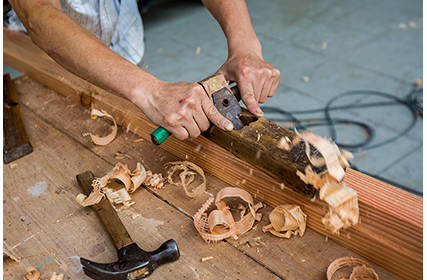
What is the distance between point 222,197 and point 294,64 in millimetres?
2872

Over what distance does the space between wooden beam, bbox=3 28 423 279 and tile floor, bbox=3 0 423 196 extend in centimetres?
150

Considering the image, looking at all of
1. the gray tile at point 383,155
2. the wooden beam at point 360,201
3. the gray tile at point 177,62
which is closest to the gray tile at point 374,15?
the gray tile at point 177,62

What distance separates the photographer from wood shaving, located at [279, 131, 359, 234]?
2.72 ft

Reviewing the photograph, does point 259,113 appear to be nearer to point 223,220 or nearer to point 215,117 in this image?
point 215,117

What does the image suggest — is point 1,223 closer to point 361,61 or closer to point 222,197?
point 222,197

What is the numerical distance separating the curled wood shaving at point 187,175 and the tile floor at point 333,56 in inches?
63.7

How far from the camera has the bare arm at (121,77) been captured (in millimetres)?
1023

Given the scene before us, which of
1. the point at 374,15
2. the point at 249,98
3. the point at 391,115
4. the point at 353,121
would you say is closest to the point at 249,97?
the point at 249,98

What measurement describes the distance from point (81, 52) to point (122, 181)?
1.37ft

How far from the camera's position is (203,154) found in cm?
113

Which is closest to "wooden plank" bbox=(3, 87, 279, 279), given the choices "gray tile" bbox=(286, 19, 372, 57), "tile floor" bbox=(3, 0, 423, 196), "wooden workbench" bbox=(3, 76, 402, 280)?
"wooden workbench" bbox=(3, 76, 402, 280)

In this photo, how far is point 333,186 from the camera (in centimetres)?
85

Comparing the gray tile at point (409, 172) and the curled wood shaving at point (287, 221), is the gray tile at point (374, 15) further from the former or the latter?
the curled wood shaving at point (287, 221)

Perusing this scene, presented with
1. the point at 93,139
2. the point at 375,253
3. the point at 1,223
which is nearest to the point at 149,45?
the point at 93,139
